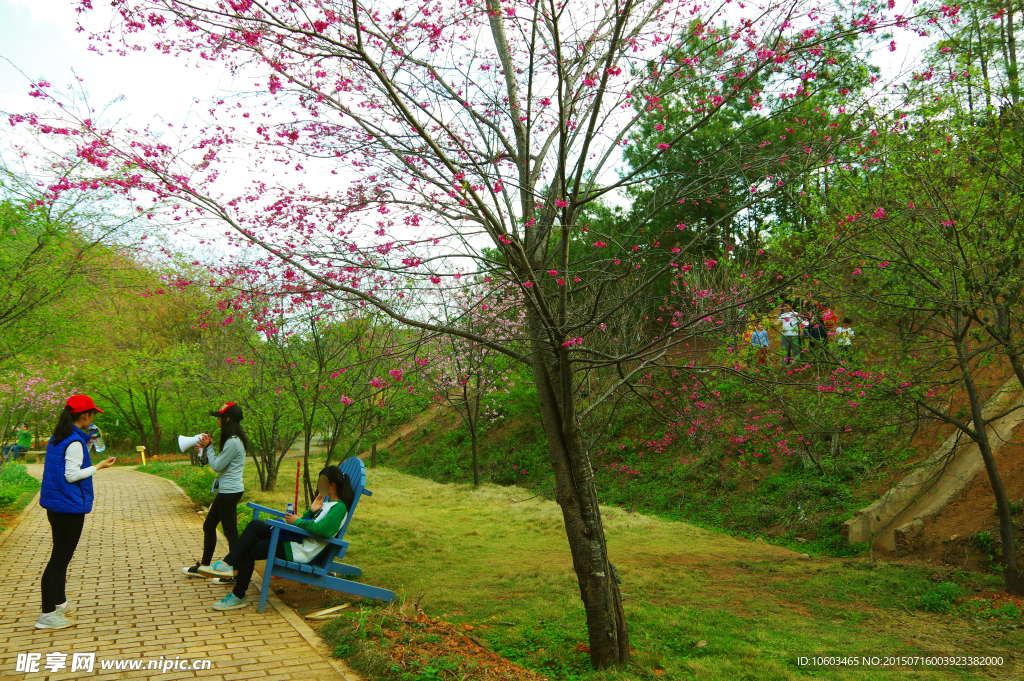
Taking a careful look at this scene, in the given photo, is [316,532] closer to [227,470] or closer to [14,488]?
[227,470]

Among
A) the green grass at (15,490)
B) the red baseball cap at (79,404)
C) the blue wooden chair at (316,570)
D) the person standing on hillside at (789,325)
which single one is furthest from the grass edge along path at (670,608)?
the green grass at (15,490)

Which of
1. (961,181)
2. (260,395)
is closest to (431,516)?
(260,395)

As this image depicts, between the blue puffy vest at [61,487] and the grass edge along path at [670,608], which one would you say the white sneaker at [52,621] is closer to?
the blue puffy vest at [61,487]

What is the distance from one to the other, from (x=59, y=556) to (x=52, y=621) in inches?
16.8

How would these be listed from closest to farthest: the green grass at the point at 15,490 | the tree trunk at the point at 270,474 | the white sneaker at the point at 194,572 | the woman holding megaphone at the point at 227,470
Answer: the woman holding megaphone at the point at 227,470, the white sneaker at the point at 194,572, the green grass at the point at 15,490, the tree trunk at the point at 270,474

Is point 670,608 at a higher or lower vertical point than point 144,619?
lower

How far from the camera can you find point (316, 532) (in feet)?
15.9

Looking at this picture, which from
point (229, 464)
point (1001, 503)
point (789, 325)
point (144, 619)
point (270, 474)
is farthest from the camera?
point (270, 474)

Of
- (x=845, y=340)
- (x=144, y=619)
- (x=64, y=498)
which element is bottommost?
(x=144, y=619)

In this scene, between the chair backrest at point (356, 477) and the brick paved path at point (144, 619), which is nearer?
the brick paved path at point (144, 619)

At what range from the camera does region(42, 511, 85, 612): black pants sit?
4.22 m

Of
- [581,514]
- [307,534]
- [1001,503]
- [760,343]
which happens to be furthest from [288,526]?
[760,343]

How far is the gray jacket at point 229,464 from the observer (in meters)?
5.45

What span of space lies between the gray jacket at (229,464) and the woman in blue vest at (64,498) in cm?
106
